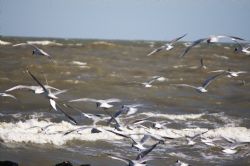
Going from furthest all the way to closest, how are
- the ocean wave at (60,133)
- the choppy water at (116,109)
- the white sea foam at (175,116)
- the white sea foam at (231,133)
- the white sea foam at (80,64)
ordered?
the white sea foam at (80,64) < the white sea foam at (175,116) < the white sea foam at (231,133) < the ocean wave at (60,133) < the choppy water at (116,109)

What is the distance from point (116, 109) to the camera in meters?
17.0

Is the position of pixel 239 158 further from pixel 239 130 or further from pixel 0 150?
pixel 0 150

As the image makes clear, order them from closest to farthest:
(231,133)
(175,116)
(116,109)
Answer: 1. (231,133)
2. (175,116)
3. (116,109)

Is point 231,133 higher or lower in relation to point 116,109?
higher

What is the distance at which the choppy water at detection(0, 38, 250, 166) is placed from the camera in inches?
426

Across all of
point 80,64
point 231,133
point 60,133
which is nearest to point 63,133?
point 60,133

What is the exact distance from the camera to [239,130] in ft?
47.2

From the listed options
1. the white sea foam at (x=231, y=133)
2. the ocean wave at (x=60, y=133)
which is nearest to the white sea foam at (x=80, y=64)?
the ocean wave at (x=60, y=133)

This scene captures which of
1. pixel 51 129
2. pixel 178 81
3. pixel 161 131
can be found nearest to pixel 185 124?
pixel 161 131

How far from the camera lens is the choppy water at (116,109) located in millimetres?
10828

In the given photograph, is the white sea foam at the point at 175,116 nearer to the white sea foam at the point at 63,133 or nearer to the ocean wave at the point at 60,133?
the white sea foam at the point at 63,133

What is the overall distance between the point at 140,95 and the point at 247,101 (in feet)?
14.7

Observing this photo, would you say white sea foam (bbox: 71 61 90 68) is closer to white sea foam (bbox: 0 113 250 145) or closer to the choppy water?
the choppy water

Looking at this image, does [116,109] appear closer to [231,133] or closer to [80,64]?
[231,133]
